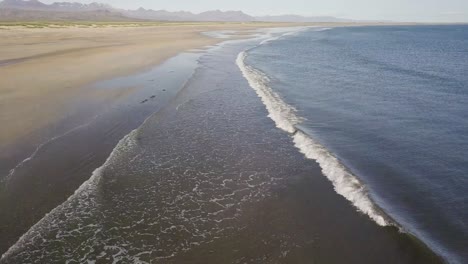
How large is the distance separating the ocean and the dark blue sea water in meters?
0.05

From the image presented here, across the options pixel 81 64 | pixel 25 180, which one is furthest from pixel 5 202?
pixel 81 64

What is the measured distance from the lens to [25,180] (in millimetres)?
11305

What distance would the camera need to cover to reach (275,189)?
1123 cm

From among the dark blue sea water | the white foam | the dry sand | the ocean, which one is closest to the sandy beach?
the dry sand

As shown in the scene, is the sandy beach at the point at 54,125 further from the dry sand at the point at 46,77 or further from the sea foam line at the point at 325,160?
the sea foam line at the point at 325,160

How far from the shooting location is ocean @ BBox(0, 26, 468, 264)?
27.5 feet

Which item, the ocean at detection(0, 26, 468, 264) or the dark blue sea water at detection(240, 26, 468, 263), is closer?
the ocean at detection(0, 26, 468, 264)

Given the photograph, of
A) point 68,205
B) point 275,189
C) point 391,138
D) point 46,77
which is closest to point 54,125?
point 68,205

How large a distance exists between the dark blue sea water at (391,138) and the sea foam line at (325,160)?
29mm

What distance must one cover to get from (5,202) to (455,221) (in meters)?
11.4

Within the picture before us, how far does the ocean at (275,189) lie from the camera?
8375 mm

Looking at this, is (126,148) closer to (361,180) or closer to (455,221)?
(361,180)

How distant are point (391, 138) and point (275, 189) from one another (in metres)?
6.67

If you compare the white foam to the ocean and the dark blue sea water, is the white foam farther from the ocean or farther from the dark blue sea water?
the dark blue sea water
